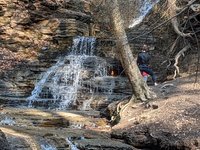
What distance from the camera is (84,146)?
879 centimetres

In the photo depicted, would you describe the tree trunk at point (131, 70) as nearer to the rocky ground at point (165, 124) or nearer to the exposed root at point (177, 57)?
the rocky ground at point (165, 124)

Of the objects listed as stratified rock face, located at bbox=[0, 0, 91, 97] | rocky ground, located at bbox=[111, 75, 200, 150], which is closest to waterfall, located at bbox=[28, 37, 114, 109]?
stratified rock face, located at bbox=[0, 0, 91, 97]

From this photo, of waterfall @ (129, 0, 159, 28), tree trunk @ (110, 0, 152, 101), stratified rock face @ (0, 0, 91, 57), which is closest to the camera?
tree trunk @ (110, 0, 152, 101)

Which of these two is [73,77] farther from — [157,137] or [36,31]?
[157,137]

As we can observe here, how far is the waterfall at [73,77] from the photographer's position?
16594mm

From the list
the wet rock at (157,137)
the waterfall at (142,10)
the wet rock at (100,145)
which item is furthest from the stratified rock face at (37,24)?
the wet rock at (100,145)

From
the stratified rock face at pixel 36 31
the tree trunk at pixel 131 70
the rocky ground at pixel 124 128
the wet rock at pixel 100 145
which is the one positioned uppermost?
the stratified rock face at pixel 36 31

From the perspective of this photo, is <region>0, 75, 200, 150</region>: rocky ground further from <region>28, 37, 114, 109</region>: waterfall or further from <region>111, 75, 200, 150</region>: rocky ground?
<region>28, 37, 114, 109</region>: waterfall

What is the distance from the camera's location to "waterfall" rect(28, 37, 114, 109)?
16.6 m

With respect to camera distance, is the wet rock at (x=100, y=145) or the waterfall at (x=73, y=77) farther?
the waterfall at (x=73, y=77)

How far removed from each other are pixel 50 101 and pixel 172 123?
7771mm

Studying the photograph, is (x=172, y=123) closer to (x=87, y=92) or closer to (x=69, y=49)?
(x=87, y=92)

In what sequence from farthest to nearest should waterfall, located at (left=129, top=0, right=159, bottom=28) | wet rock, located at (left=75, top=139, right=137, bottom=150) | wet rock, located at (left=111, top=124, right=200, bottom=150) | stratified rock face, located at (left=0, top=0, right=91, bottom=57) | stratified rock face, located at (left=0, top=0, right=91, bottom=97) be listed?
waterfall, located at (left=129, top=0, right=159, bottom=28)
stratified rock face, located at (left=0, top=0, right=91, bottom=57)
stratified rock face, located at (left=0, top=0, right=91, bottom=97)
wet rock, located at (left=75, top=139, right=137, bottom=150)
wet rock, located at (left=111, top=124, right=200, bottom=150)

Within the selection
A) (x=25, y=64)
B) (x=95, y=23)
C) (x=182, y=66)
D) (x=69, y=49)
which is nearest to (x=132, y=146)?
(x=182, y=66)
